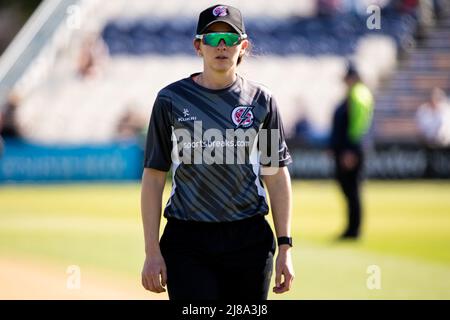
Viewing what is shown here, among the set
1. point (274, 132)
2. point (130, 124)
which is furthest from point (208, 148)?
point (130, 124)

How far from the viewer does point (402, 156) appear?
2595cm

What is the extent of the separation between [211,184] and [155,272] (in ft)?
1.72

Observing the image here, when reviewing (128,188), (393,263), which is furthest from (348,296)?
(128,188)

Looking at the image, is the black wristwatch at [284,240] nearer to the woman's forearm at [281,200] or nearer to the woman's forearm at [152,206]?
Result: the woman's forearm at [281,200]

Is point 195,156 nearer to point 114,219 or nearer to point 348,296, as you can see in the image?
point 348,296

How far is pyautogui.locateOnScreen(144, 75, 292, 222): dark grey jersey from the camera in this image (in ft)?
16.1

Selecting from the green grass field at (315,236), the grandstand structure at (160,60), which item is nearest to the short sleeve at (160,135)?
the green grass field at (315,236)

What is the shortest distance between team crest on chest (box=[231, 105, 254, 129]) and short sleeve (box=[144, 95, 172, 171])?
331 mm

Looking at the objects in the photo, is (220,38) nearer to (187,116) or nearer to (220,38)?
(220,38)

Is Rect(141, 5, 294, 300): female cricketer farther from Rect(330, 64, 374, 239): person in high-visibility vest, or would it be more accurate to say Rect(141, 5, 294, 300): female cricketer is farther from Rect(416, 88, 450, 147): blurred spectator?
Rect(416, 88, 450, 147): blurred spectator

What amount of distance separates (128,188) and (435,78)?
443 inches

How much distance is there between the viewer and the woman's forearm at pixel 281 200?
201 inches

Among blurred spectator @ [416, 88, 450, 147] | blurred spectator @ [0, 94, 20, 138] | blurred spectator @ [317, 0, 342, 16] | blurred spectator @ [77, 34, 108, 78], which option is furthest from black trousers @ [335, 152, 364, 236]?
blurred spectator @ [317, 0, 342, 16]

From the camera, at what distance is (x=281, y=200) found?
5.10 m
